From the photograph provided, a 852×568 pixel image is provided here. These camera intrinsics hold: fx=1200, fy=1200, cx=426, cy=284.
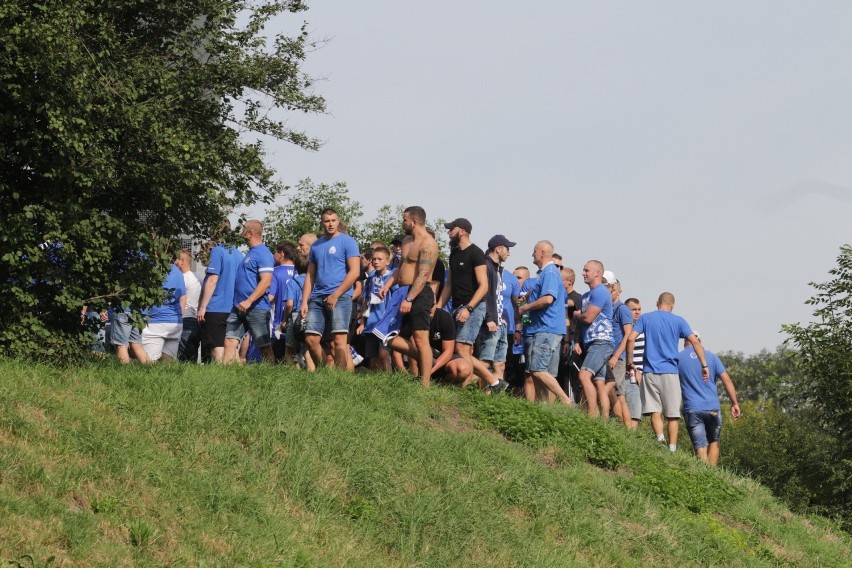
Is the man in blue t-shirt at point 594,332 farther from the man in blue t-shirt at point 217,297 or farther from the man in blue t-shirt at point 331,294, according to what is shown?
the man in blue t-shirt at point 217,297

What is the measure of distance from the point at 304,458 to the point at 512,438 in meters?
3.60

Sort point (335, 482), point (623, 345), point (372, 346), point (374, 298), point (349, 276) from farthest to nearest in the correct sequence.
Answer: point (623, 345) < point (374, 298) < point (372, 346) < point (349, 276) < point (335, 482)

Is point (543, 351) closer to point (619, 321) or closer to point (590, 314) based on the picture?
point (590, 314)

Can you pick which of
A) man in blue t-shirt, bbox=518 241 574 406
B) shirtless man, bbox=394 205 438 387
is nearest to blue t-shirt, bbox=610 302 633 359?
man in blue t-shirt, bbox=518 241 574 406

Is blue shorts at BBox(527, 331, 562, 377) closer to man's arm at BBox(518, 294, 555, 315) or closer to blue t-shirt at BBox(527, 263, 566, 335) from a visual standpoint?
blue t-shirt at BBox(527, 263, 566, 335)

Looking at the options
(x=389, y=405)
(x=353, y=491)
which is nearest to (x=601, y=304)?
(x=389, y=405)

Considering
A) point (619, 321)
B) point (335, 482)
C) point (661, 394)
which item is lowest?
point (335, 482)

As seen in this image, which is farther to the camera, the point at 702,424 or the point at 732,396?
the point at 732,396

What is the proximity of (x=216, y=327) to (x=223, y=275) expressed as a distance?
66 centimetres

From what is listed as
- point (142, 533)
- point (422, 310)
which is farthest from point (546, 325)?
point (142, 533)

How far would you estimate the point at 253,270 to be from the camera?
46.1ft

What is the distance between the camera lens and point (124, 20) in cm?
1117

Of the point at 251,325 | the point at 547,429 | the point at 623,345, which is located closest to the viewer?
the point at 547,429

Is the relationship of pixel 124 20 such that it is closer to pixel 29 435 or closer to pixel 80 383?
pixel 80 383
